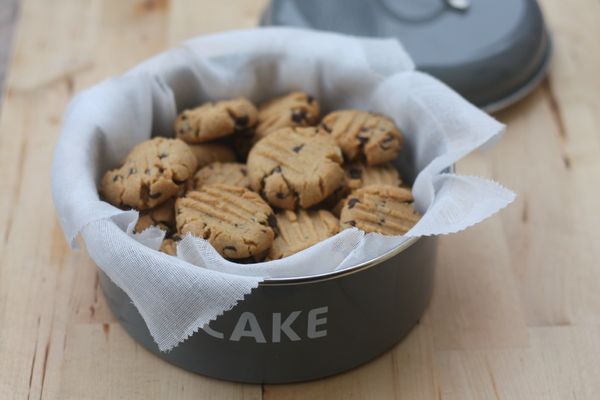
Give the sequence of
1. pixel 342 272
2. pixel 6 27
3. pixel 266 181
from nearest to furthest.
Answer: pixel 342 272, pixel 266 181, pixel 6 27

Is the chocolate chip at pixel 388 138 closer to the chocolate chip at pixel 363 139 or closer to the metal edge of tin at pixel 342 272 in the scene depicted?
the chocolate chip at pixel 363 139

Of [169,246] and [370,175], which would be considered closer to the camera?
[169,246]

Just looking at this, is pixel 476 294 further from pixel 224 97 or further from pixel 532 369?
pixel 224 97

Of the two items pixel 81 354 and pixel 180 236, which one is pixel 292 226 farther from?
pixel 81 354

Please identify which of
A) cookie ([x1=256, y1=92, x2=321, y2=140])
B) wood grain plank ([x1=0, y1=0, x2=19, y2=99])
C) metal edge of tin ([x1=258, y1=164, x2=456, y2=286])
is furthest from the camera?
wood grain plank ([x1=0, y1=0, x2=19, y2=99])

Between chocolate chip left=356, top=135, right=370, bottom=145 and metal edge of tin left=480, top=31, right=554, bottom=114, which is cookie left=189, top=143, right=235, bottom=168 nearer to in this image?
chocolate chip left=356, top=135, right=370, bottom=145

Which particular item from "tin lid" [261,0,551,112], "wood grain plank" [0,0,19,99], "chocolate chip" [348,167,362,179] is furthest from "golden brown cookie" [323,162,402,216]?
"wood grain plank" [0,0,19,99]

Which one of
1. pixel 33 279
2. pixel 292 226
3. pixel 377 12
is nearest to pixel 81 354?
pixel 33 279

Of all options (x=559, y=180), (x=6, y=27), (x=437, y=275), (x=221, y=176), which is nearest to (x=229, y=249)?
(x=221, y=176)
